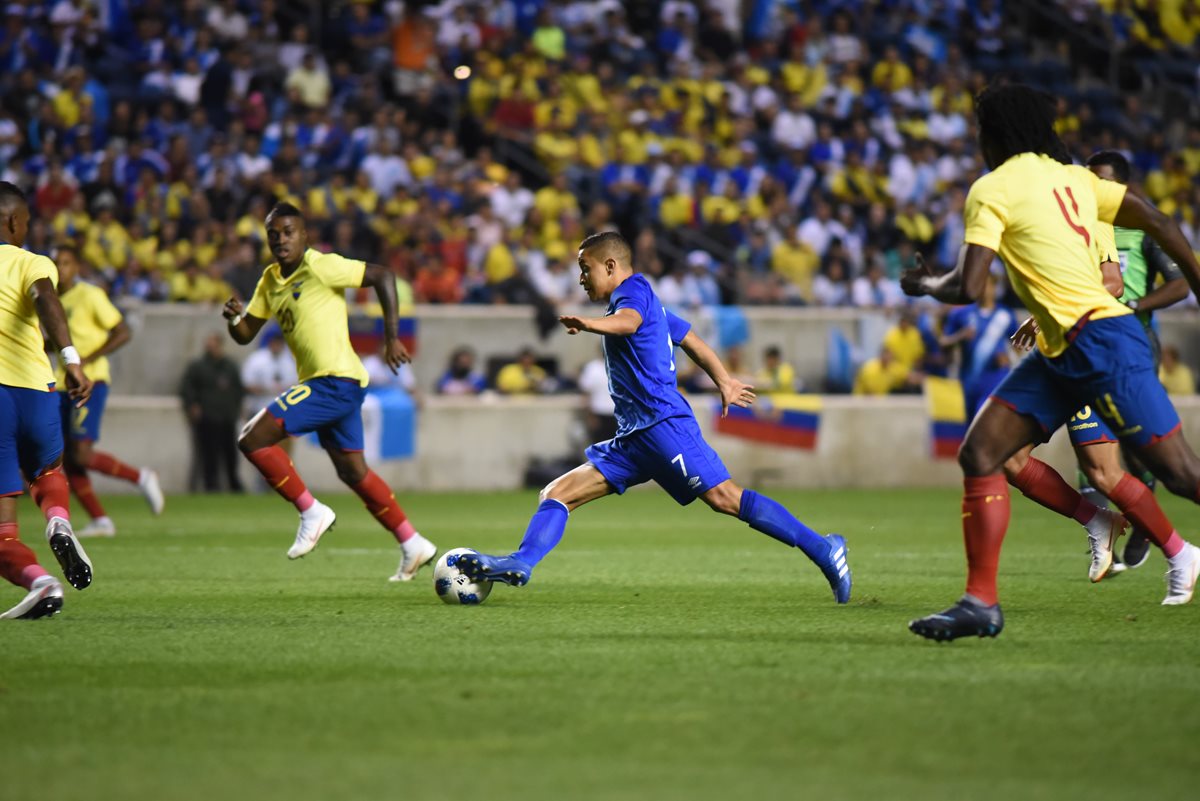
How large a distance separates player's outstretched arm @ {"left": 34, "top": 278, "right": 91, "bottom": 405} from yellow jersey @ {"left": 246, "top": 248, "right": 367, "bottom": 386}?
2.55m

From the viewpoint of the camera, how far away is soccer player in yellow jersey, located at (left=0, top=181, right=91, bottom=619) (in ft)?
26.2

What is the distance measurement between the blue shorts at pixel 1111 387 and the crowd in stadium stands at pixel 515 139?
50.3 ft

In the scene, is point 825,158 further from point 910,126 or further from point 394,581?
point 394,581

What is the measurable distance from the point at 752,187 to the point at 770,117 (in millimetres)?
2051

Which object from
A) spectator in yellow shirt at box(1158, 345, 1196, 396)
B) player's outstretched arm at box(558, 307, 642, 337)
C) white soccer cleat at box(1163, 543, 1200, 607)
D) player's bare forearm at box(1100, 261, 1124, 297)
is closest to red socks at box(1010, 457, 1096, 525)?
white soccer cleat at box(1163, 543, 1200, 607)

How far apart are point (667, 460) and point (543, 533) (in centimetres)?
71

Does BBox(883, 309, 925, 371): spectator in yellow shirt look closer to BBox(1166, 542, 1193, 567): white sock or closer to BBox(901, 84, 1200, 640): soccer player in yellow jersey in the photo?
BBox(1166, 542, 1193, 567): white sock

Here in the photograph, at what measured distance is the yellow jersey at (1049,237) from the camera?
6828 millimetres

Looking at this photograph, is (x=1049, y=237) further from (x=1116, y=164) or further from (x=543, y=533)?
(x=1116, y=164)

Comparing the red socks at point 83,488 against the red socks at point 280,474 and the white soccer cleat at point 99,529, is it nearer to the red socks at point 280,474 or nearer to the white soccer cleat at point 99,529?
the white soccer cleat at point 99,529

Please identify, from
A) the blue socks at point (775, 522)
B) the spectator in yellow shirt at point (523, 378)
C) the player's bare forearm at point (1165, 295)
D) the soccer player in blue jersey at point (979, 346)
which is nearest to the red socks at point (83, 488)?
the soccer player in blue jersey at point (979, 346)

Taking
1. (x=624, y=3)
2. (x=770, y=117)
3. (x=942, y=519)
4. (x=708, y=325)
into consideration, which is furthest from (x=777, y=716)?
(x=624, y=3)

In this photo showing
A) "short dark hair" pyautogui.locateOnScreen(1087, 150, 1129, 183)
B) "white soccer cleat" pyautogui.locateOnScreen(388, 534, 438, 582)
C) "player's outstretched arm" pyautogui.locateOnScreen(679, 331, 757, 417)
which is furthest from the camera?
"white soccer cleat" pyautogui.locateOnScreen(388, 534, 438, 582)

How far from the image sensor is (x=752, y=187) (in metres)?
25.4
